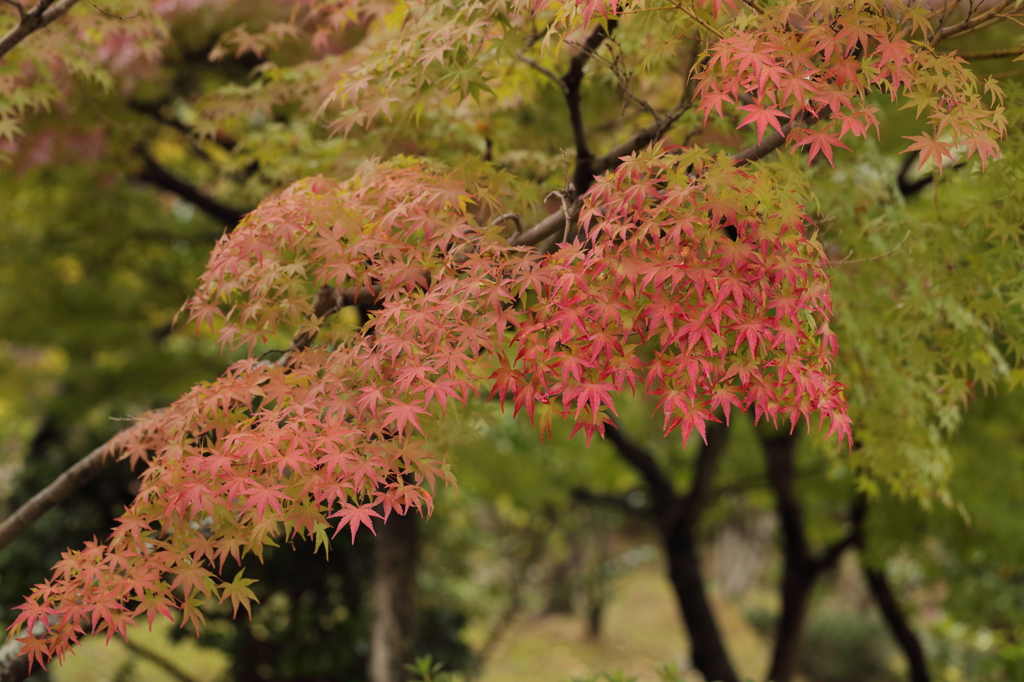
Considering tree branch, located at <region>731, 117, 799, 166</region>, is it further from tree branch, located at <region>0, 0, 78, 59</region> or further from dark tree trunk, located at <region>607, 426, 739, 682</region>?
dark tree trunk, located at <region>607, 426, 739, 682</region>

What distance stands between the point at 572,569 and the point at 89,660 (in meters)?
9.74

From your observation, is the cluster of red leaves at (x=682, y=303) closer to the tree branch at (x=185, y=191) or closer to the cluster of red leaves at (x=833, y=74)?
the cluster of red leaves at (x=833, y=74)

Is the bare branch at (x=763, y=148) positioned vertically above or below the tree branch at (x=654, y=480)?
above

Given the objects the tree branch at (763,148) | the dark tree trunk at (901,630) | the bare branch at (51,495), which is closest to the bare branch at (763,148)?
the tree branch at (763,148)

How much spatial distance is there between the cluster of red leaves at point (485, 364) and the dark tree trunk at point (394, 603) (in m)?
3.96

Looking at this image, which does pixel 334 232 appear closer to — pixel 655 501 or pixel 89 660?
pixel 655 501

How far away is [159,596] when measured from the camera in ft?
7.79

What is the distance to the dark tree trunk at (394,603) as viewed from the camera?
6.30 metres

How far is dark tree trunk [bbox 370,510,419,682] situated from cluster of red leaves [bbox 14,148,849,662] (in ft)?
13.0

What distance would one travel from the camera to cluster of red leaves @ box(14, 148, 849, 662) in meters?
2.19

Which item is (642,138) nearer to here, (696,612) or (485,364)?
(485,364)

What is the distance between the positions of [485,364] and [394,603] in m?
4.52

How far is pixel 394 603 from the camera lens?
250 inches

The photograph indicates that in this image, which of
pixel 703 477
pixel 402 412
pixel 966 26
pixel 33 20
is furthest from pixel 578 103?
pixel 703 477
